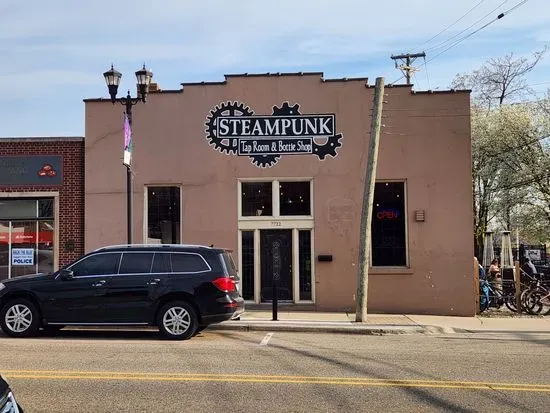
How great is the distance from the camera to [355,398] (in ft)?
21.0

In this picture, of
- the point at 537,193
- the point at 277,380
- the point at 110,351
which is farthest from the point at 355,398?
the point at 537,193

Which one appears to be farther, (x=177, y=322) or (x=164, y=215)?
(x=164, y=215)

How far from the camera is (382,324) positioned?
526 inches

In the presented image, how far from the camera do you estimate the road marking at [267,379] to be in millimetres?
7043

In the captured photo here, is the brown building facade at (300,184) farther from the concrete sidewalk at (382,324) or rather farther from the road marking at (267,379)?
the road marking at (267,379)

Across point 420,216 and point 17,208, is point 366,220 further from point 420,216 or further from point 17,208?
point 17,208

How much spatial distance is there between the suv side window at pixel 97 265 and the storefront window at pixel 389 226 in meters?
7.65

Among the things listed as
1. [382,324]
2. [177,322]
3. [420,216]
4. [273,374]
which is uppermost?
[420,216]

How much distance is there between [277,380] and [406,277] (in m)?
9.47

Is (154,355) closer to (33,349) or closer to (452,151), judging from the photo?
(33,349)

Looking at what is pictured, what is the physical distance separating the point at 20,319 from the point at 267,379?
5.89 metres

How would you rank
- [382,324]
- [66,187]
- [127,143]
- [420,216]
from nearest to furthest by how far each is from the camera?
[382,324] → [127,143] → [420,216] → [66,187]

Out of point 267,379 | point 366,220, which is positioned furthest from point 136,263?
point 366,220

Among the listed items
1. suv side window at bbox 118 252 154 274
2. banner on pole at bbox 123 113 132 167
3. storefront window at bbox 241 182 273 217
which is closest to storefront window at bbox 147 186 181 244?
storefront window at bbox 241 182 273 217
